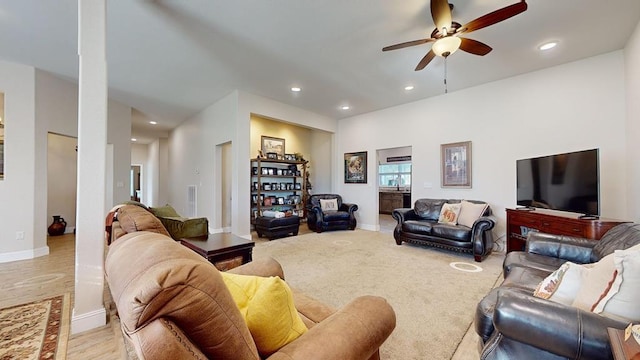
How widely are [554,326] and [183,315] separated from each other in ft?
4.54

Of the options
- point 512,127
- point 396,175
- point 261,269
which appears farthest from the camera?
point 396,175

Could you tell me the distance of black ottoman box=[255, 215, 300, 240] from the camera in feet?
16.8

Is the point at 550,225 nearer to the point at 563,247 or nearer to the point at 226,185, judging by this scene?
the point at 563,247

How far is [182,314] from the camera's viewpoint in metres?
0.60

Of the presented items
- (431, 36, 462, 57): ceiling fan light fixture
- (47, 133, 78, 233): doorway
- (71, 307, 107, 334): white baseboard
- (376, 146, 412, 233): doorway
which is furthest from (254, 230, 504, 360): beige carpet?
(47, 133, 78, 233): doorway

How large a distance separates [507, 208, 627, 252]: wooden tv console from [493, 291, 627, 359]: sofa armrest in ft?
7.20

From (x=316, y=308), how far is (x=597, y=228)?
9.81 feet

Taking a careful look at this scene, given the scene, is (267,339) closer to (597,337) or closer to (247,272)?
(247,272)

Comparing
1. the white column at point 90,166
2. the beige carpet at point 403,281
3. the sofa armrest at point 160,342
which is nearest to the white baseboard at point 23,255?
the white column at point 90,166

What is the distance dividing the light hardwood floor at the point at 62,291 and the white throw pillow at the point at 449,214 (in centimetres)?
250

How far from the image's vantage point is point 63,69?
4.00 metres

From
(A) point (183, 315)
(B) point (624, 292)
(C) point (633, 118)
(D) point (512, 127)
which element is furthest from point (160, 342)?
(D) point (512, 127)

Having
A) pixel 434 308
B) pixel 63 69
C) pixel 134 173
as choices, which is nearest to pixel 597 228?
pixel 434 308

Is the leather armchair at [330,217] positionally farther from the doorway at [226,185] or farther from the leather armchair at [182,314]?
the leather armchair at [182,314]
